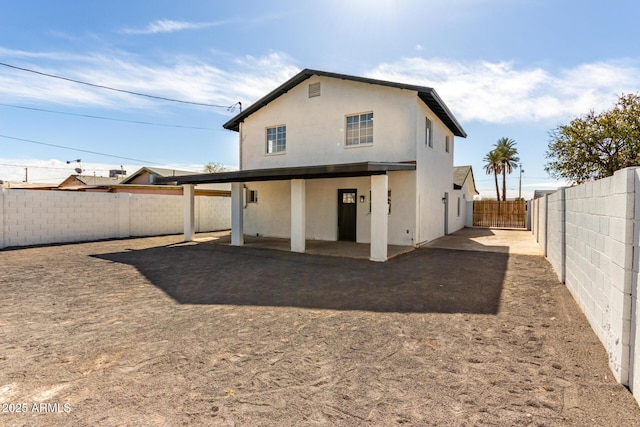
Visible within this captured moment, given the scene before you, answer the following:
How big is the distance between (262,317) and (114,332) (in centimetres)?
191

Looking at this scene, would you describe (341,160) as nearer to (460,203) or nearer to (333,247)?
(333,247)

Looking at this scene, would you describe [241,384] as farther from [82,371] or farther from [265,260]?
[265,260]

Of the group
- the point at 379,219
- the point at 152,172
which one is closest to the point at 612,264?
the point at 379,219

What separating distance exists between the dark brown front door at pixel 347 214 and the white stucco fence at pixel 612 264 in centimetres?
822

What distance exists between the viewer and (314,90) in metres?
13.5

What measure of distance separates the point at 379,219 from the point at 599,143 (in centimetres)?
1851

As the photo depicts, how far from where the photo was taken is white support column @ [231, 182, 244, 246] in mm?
12882

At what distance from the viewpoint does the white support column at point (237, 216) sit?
507 inches

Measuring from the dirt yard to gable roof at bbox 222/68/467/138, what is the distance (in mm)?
7119

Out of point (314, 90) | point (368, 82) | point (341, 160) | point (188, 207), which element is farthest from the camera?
point (188, 207)

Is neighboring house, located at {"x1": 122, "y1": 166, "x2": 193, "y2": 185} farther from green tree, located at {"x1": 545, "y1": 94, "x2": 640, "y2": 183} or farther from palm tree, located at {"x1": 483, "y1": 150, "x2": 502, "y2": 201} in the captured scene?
palm tree, located at {"x1": 483, "y1": 150, "x2": 502, "y2": 201}

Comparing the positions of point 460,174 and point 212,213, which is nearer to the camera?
point 212,213

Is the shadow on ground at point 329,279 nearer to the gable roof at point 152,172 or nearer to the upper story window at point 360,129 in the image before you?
the upper story window at point 360,129

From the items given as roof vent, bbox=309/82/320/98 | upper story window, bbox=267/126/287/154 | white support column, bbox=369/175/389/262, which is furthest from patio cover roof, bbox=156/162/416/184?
roof vent, bbox=309/82/320/98
